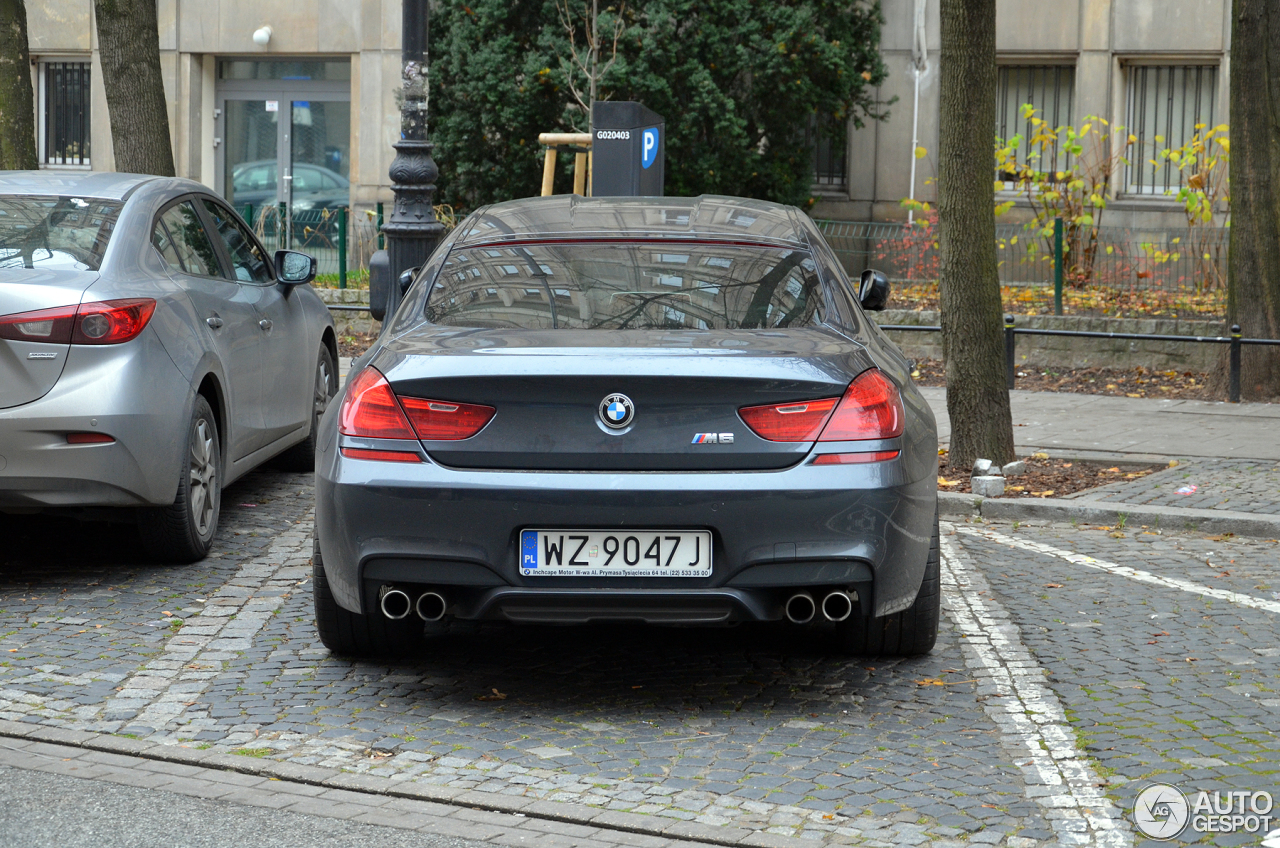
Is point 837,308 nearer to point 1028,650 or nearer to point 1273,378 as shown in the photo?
point 1028,650

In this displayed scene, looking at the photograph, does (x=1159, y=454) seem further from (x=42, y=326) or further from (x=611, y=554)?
(x=42, y=326)

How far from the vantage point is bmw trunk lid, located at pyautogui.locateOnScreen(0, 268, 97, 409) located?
612 centimetres

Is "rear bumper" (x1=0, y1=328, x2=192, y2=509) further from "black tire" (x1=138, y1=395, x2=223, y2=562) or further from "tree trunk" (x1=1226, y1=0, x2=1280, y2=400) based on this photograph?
"tree trunk" (x1=1226, y1=0, x2=1280, y2=400)

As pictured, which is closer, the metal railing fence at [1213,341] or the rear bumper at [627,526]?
the rear bumper at [627,526]

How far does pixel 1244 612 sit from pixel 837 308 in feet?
7.56

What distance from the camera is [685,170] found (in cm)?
1908

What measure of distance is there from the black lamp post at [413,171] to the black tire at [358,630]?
5.32m

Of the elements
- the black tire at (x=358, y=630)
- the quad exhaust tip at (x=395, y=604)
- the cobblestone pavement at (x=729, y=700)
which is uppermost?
the quad exhaust tip at (x=395, y=604)

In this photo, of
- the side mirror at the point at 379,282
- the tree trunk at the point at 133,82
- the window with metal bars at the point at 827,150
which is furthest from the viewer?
the window with metal bars at the point at 827,150

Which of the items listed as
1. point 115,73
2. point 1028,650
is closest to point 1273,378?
point 1028,650

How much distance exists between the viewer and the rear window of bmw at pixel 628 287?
202 inches

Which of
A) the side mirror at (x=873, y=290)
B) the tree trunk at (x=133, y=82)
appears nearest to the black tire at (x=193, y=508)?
the side mirror at (x=873, y=290)

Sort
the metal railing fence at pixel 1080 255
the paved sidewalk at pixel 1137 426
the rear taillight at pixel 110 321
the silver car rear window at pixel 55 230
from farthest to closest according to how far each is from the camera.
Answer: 1. the metal railing fence at pixel 1080 255
2. the paved sidewalk at pixel 1137 426
3. the silver car rear window at pixel 55 230
4. the rear taillight at pixel 110 321

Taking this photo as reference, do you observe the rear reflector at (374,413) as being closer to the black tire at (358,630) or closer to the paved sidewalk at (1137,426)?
the black tire at (358,630)
